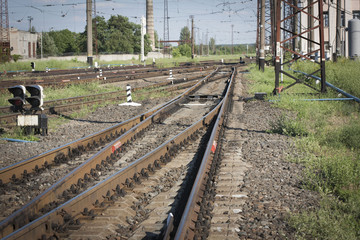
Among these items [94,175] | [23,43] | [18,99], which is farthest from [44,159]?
[23,43]

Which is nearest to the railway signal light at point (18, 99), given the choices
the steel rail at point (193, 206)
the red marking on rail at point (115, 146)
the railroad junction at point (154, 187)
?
the railroad junction at point (154, 187)

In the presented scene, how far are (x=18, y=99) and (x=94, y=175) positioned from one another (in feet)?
17.0

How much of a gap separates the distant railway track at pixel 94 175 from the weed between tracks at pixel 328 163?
5.69 feet

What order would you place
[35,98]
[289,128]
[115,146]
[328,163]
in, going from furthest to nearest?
[35,98]
[289,128]
[115,146]
[328,163]

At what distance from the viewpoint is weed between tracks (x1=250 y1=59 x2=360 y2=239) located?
4.83 metres

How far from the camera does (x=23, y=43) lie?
86.4m

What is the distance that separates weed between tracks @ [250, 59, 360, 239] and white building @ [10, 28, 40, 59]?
73.0 metres

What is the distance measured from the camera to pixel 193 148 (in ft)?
30.6

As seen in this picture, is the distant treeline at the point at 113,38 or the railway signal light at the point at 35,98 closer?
the railway signal light at the point at 35,98

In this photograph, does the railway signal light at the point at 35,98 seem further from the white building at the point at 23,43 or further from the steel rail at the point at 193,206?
the white building at the point at 23,43

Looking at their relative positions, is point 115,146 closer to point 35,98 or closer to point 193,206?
point 35,98

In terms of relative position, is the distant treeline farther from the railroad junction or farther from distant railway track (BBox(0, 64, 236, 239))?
the railroad junction

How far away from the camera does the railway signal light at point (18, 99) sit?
36.8 ft

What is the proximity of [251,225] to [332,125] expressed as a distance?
768cm
